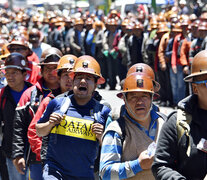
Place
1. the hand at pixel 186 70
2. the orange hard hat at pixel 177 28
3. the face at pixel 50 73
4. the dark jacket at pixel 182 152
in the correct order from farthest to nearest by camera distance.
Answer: the orange hard hat at pixel 177 28 → the hand at pixel 186 70 → the face at pixel 50 73 → the dark jacket at pixel 182 152

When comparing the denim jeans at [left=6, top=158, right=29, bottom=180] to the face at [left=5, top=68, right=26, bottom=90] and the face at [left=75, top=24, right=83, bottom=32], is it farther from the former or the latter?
the face at [left=75, top=24, right=83, bottom=32]

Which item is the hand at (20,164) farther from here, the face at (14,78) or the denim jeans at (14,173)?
the face at (14,78)

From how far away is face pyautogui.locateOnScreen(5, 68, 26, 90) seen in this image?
21.2ft

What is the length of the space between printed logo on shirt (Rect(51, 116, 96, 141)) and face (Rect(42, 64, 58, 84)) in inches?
47.2

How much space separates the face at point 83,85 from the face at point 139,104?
2.84 feet

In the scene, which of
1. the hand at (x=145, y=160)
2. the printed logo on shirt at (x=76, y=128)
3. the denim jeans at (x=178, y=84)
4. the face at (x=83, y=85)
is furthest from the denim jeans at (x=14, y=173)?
the denim jeans at (x=178, y=84)

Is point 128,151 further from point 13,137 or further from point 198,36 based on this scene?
point 198,36

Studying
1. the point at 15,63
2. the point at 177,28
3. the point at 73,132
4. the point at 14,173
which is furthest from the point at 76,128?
the point at 177,28

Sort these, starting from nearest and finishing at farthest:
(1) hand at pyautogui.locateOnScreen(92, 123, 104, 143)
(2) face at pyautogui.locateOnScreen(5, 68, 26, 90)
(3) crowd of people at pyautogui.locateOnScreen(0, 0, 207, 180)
Answer: (3) crowd of people at pyautogui.locateOnScreen(0, 0, 207, 180), (1) hand at pyautogui.locateOnScreen(92, 123, 104, 143), (2) face at pyautogui.locateOnScreen(5, 68, 26, 90)

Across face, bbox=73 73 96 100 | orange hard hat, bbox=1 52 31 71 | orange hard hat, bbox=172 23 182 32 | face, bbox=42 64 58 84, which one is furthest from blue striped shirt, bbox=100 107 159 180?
orange hard hat, bbox=172 23 182 32

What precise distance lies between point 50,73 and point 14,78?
2.11 ft

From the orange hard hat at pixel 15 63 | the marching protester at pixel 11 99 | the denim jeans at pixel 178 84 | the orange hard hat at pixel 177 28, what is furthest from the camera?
the orange hard hat at pixel 177 28

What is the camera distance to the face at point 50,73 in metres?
5.97

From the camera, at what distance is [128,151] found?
398 centimetres
